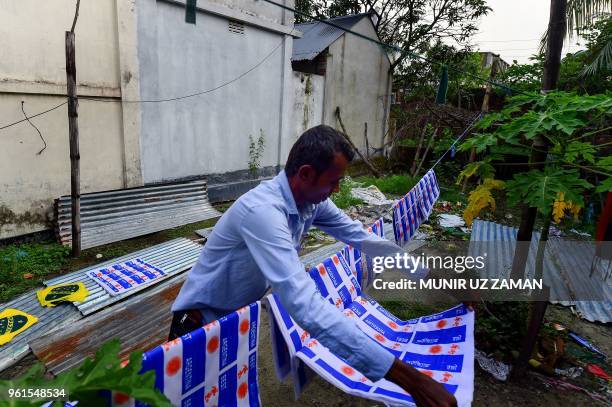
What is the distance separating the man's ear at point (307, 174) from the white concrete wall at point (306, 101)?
25.0ft

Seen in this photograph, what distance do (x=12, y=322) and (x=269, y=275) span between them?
3.26 meters

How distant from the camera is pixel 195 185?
22.2 ft

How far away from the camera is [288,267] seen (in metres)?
1.38

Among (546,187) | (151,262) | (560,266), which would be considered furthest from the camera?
(560,266)

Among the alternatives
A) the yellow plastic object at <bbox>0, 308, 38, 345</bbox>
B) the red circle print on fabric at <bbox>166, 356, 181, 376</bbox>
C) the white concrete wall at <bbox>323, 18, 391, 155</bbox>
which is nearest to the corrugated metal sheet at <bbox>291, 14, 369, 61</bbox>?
the white concrete wall at <bbox>323, 18, 391, 155</bbox>

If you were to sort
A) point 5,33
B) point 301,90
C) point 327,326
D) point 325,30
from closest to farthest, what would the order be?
point 327,326 → point 5,33 → point 301,90 → point 325,30

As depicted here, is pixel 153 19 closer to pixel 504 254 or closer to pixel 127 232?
pixel 127 232

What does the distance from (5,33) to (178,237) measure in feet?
10.7

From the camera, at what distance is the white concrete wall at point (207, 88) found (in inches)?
236

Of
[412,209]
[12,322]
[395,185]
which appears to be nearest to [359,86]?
[395,185]

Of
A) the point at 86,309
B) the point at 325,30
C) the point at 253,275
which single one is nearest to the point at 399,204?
the point at 253,275

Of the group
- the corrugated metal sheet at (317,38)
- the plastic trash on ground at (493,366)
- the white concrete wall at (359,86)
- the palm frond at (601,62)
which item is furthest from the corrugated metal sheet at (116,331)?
the palm frond at (601,62)

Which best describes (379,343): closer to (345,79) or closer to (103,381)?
(103,381)

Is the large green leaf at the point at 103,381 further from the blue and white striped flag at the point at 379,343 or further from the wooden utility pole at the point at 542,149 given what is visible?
the wooden utility pole at the point at 542,149
